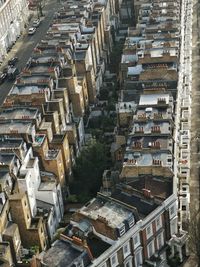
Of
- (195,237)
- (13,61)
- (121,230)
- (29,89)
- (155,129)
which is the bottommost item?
(195,237)

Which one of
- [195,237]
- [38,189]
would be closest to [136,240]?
[195,237]

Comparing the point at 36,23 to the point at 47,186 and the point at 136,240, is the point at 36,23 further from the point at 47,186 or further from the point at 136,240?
the point at 136,240

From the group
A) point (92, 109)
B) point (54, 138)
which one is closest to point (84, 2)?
point (92, 109)

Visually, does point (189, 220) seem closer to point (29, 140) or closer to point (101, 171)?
point (101, 171)

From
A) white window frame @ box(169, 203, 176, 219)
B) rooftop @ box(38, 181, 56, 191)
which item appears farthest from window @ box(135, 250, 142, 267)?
rooftop @ box(38, 181, 56, 191)

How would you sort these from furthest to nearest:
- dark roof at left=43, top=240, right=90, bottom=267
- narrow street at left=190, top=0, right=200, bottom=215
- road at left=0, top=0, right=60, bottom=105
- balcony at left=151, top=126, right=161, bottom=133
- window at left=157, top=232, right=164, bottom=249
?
1. road at left=0, top=0, right=60, bottom=105
2. narrow street at left=190, top=0, right=200, bottom=215
3. balcony at left=151, top=126, right=161, bottom=133
4. window at left=157, top=232, right=164, bottom=249
5. dark roof at left=43, top=240, right=90, bottom=267

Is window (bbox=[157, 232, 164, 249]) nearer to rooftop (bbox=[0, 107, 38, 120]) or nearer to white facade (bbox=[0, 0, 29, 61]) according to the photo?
rooftop (bbox=[0, 107, 38, 120])
